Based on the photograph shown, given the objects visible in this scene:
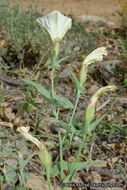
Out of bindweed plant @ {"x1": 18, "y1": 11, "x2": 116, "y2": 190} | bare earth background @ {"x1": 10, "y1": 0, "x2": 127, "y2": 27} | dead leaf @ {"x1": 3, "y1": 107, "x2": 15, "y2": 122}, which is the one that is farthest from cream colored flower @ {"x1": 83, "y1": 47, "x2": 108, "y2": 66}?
bare earth background @ {"x1": 10, "y1": 0, "x2": 127, "y2": 27}

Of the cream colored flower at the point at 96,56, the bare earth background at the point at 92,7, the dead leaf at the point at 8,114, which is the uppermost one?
the bare earth background at the point at 92,7

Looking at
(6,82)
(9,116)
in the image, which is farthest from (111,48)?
(9,116)

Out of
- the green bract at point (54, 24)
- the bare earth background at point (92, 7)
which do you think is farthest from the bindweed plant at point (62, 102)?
the bare earth background at point (92, 7)

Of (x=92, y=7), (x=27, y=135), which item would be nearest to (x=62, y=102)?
(x=27, y=135)

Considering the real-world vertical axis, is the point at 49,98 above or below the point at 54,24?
below

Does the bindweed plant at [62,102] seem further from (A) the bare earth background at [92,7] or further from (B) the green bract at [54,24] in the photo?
(A) the bare earth background at [92,7]

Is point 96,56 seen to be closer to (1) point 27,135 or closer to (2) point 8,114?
(1) point 27,135

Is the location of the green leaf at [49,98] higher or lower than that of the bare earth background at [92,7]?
lower

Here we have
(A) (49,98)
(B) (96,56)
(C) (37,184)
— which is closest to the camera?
(A) (49,98)
